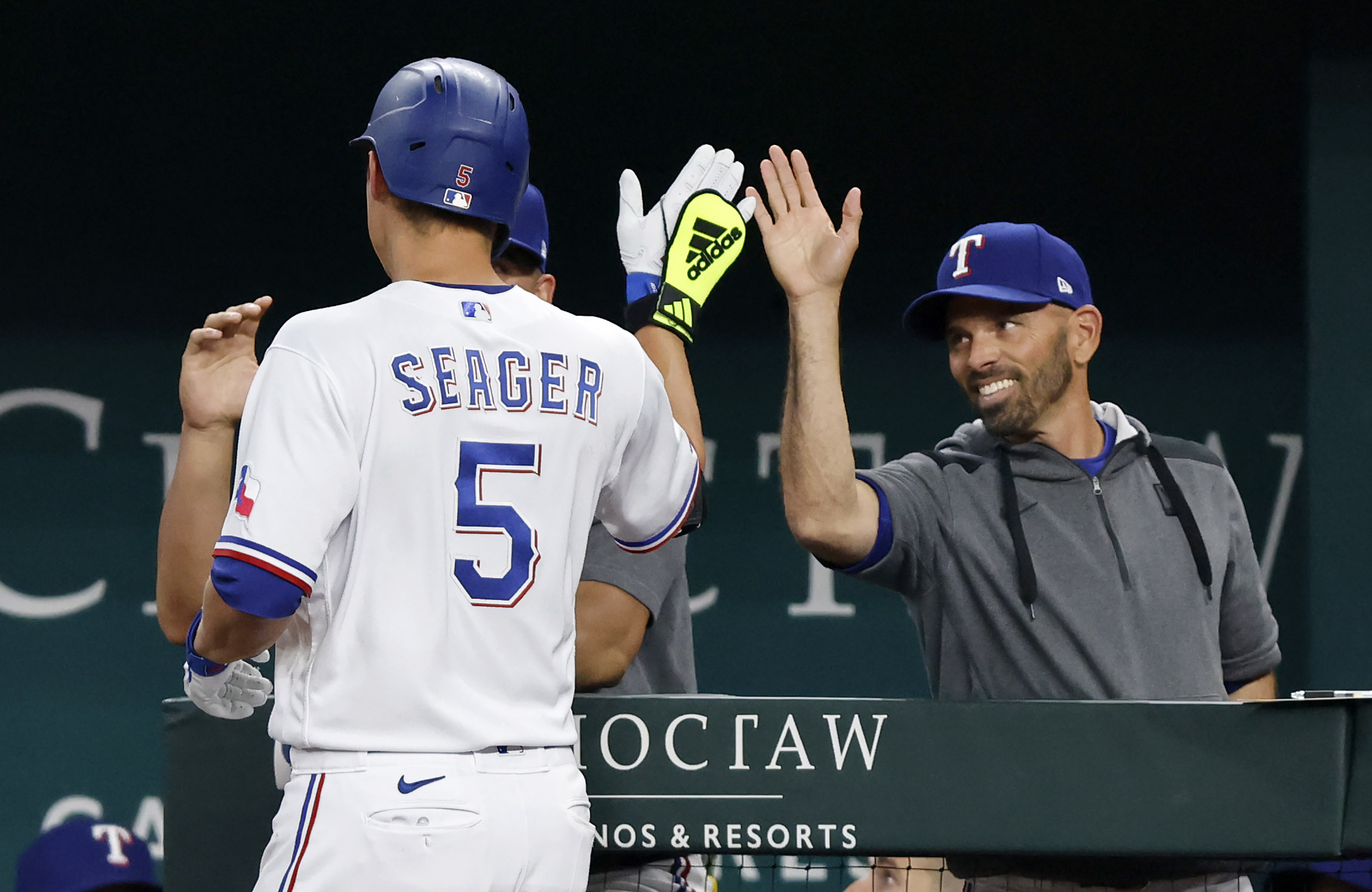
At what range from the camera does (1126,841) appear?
1877 millimetres

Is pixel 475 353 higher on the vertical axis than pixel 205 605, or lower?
higher

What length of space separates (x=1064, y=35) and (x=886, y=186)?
2.32ft

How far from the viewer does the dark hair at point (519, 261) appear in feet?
8.84

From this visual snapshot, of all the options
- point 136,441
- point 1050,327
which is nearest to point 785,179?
point 1050,327

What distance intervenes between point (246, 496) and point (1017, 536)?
1.31 meters

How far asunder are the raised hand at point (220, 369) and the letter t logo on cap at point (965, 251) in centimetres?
121

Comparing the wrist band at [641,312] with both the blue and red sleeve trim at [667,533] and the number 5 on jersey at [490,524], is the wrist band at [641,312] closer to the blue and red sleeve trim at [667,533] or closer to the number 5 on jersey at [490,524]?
the blue and red sleeve trim at [667,533]

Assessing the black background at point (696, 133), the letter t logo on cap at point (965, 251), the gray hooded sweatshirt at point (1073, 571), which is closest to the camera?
the gray hooded sweatshirt at point (1073, 571)

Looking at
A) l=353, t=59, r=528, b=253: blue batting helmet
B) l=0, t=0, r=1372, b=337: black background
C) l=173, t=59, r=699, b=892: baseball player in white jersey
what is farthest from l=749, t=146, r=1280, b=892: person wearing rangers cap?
l=0, t=0, r=1372, b=337: black background

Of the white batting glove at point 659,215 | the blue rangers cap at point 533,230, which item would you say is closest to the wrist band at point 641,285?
the white batting glove at point 659,215

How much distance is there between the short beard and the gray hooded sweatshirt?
4cm

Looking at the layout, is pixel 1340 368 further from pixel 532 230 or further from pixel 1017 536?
pixel 532 230

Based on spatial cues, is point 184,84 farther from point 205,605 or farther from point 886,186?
point 205,605

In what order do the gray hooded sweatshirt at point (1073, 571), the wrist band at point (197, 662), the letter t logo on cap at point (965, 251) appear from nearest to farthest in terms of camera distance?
the wrist band at point (197, 662) → the gray hooded sweatshirt at point (1073, 571) → the letter t logo on cap at point (965, 251)
